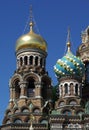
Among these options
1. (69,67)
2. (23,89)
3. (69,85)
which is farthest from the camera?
(23,89)

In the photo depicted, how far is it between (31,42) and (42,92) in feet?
14.2

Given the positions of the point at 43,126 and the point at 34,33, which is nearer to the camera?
the point at 43,126

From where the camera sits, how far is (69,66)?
4506cm

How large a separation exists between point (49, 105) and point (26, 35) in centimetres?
654

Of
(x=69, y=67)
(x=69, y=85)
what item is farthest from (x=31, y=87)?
(x=69, y=67)

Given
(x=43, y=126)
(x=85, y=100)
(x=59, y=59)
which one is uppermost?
(x=59, y=59)

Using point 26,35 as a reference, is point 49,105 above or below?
below

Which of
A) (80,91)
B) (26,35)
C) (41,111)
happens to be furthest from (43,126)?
(26,35)

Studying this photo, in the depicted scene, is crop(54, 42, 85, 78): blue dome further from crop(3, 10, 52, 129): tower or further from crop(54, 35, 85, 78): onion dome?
crop(3, 10, 52, 129): tower

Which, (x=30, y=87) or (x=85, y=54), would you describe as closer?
(x=30, y=87)

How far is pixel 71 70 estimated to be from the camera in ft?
147

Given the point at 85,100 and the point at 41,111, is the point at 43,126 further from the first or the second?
the point at 85,100

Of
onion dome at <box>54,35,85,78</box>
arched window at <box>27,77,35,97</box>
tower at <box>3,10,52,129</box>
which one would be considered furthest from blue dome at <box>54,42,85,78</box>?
arched window at <box>27,77,35,97</box>

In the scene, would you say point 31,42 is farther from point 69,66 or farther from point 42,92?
point 42,92
